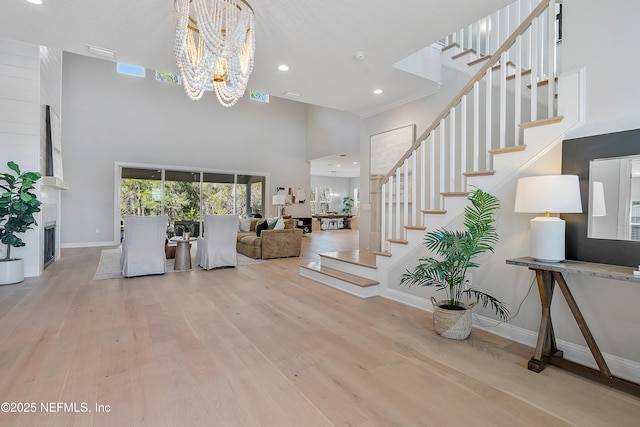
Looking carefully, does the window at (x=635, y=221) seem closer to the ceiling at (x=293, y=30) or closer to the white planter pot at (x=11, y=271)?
the ceiling at (x=293, y=30)

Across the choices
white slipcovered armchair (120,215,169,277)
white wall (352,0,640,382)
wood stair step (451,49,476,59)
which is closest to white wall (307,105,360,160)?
wood stair step (451,49,476,59)

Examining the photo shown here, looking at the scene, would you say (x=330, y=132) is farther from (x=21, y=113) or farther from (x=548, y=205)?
(x=548, y=205)

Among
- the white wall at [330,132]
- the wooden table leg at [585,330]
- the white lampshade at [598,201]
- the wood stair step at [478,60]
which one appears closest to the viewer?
the wooden table leg at [585,330]

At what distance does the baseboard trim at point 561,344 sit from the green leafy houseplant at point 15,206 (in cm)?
521

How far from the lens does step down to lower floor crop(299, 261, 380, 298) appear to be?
3.87 m

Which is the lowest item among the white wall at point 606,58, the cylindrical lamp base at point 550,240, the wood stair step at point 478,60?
the cylindrical lamp base at point 550,240

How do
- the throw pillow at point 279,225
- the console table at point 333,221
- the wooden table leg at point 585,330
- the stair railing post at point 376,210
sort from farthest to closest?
the console table at point 333,221 → the throw pillow at point 279,225 → the stair railing post at point 376,210 → the wooden table leg at point 585,330

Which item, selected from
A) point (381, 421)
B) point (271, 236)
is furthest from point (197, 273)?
point (381, 421)

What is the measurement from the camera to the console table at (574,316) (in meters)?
1.87

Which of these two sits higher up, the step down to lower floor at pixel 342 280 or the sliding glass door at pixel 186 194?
the sliding glass door at pixel 186 194

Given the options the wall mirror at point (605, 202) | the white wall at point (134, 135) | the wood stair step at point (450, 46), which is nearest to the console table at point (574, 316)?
the wall mirror at point (605, 202)

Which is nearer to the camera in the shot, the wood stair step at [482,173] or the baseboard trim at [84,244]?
the wood stair step at [482,173]

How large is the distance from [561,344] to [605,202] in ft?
3.62

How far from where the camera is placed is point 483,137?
4191 mm
